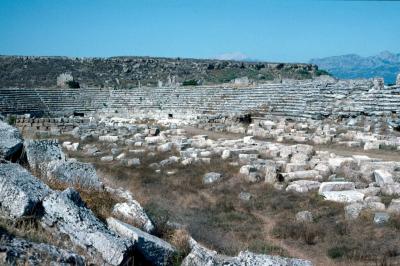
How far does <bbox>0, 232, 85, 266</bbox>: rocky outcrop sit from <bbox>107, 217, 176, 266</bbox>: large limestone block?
2.63 feet

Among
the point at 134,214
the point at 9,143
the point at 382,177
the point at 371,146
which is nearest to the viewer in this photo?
the point at 134,214

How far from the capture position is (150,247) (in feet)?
17.1

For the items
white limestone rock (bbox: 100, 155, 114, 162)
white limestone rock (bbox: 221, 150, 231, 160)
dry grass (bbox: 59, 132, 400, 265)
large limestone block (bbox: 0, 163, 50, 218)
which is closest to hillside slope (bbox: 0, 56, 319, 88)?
white limestone rock (bbox: 100, 155, 114, 162)

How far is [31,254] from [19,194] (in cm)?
128

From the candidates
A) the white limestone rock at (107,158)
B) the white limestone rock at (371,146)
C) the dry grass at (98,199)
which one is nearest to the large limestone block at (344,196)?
the dry grass at (98,199)

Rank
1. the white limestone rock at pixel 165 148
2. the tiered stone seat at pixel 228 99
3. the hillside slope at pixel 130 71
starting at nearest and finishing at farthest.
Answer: the white limestone rock at pixel 165 148, the tiered stone seat at pixel 228 99, the hillside slope at pixel 130 71

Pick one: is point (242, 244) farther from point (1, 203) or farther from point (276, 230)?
point (1, 203)

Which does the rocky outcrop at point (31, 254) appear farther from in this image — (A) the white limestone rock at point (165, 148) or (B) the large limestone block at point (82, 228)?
(A) the white limestone rock at point (165, 148)

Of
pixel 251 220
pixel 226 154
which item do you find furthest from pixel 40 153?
pixel 226 154

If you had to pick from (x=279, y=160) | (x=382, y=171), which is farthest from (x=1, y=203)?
(x=279, y=160)

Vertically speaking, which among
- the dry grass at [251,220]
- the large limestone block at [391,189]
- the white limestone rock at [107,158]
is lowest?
the white limestone rock at [107,158]

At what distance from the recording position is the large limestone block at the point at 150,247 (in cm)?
515

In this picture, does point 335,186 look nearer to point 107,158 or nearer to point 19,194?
point 19,194

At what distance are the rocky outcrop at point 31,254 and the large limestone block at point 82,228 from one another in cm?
30
